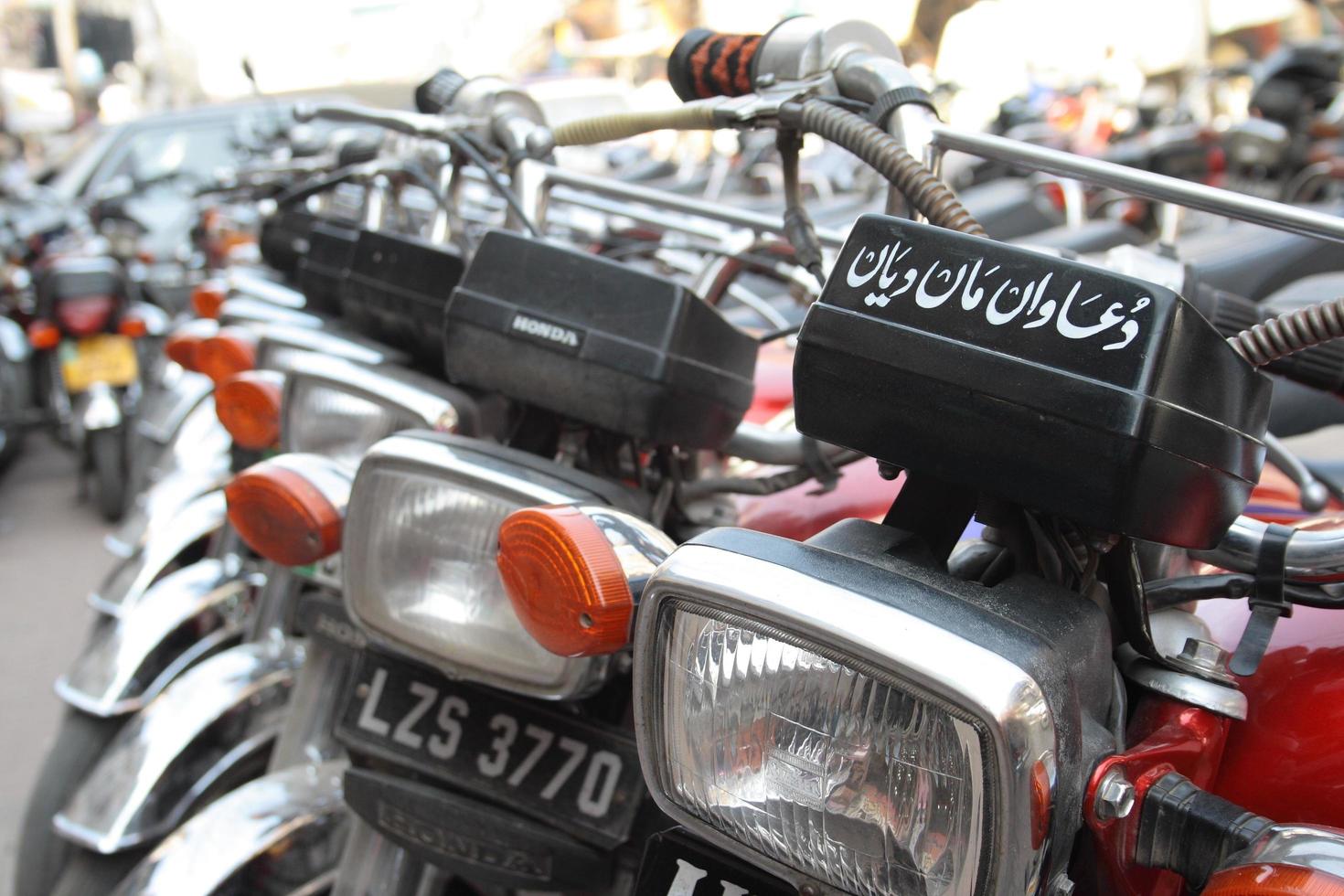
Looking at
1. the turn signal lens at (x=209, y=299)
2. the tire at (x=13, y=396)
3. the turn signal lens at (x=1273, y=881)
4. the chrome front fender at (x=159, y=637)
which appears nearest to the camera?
the turn signal lens at (x=1273, y=881)

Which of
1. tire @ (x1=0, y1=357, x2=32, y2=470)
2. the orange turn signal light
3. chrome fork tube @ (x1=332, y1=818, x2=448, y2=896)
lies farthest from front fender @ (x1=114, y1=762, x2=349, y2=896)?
tire @ (x1=0, y1=357, x2=32, y2=470)

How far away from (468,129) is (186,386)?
8.62 ft

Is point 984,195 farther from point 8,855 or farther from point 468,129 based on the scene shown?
point 8,855

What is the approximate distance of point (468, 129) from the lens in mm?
1766

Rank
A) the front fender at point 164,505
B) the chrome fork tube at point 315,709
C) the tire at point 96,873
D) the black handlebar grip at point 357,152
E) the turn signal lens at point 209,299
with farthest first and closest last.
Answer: the turn signal lens at point 209,299
the black handlebar grip at point 357,152
the front fender at point 164,505
the tire at point 96,873
the chrome fork tube at point 315,709

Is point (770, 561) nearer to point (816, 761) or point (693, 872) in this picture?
point (816, 761)

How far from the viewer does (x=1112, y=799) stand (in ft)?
2.67

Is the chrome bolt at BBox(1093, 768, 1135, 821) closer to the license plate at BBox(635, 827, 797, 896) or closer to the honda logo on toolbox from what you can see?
the license plate at BBox(635, 827, 797, 896)

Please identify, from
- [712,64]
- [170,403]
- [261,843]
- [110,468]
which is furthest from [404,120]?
[110,468]

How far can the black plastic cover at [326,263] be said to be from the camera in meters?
2.21

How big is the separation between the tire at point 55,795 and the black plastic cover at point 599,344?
147 centimetres

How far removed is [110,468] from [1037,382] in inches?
211

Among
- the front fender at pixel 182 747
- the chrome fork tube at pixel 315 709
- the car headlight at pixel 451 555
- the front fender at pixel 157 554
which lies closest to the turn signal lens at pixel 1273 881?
the car headlight at pixel 451 555

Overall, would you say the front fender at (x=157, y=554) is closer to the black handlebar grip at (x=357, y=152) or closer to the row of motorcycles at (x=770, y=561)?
the row of motorcycles at (x=770, y=561)
